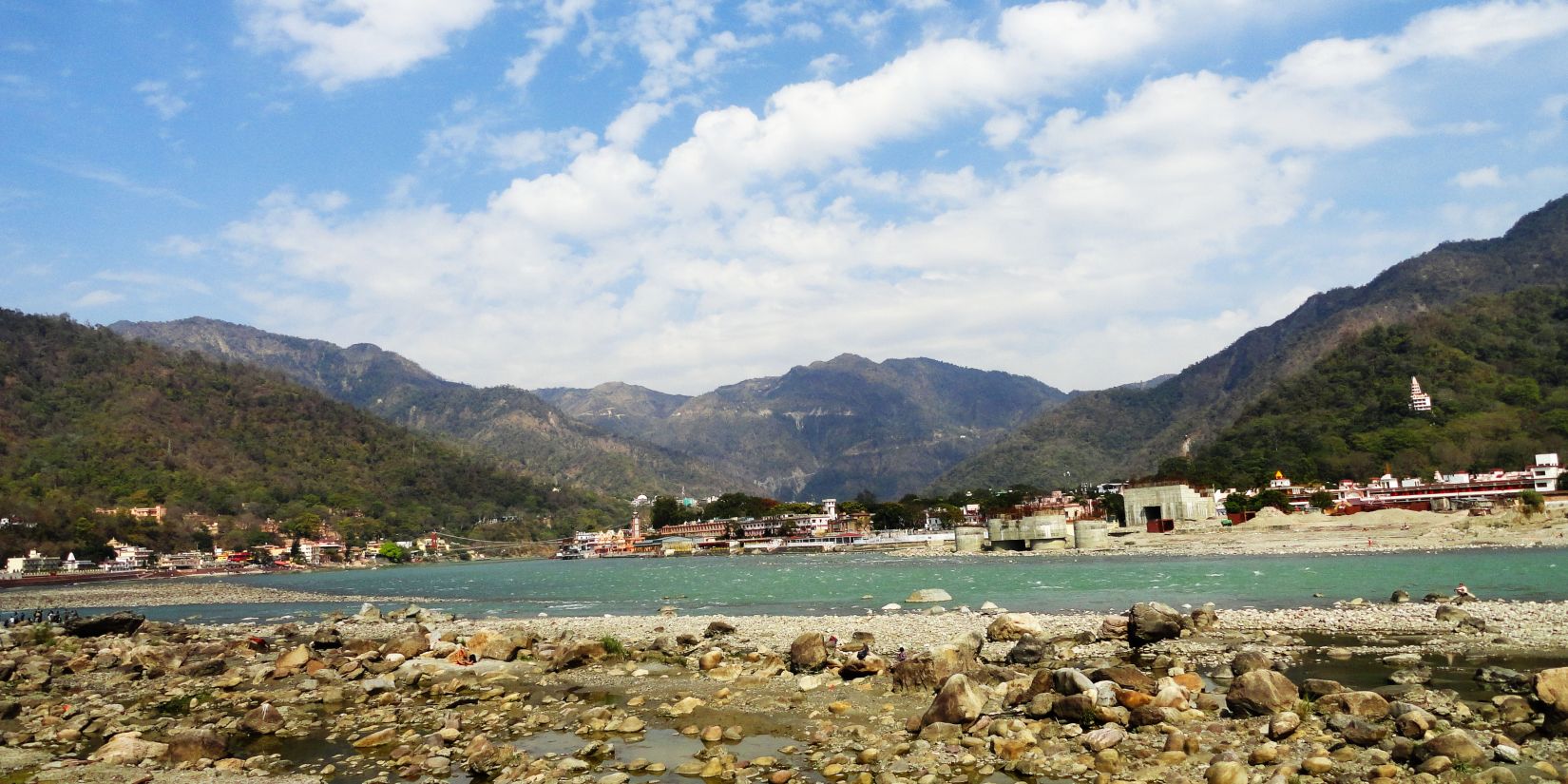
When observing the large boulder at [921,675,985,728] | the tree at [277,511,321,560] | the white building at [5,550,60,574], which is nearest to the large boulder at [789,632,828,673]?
the large boulder at [921,675,985,728]

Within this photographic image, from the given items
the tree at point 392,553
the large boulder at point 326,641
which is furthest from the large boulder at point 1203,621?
the tree at point 392,553

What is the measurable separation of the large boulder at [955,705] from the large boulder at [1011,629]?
25.9ft

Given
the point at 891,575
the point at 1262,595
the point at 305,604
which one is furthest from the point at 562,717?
the point at 891,575

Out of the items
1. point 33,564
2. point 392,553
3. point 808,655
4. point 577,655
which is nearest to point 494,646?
point 577,655

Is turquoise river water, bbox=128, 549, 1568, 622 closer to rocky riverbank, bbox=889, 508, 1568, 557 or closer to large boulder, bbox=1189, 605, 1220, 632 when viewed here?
large boulder, bbox=1189, 605, 1220, 632

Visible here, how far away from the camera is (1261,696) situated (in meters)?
11.2

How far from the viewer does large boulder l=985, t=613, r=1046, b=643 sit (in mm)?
19344

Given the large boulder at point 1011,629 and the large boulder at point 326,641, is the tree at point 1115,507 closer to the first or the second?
the large boulder at point 1011,629

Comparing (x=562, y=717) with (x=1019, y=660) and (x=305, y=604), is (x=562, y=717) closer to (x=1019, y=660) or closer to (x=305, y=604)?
(x=1019, y=660)

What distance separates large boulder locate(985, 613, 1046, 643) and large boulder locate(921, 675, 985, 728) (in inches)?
311

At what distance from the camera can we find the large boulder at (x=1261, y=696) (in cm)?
1116

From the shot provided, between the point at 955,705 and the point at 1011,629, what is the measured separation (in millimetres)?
8824

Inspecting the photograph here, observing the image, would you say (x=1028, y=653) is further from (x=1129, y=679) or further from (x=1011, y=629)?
(x=1129, y=679)

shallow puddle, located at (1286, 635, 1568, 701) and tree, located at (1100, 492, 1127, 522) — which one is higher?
shallow puddle, located at (1286, 635, 1568, 701)
